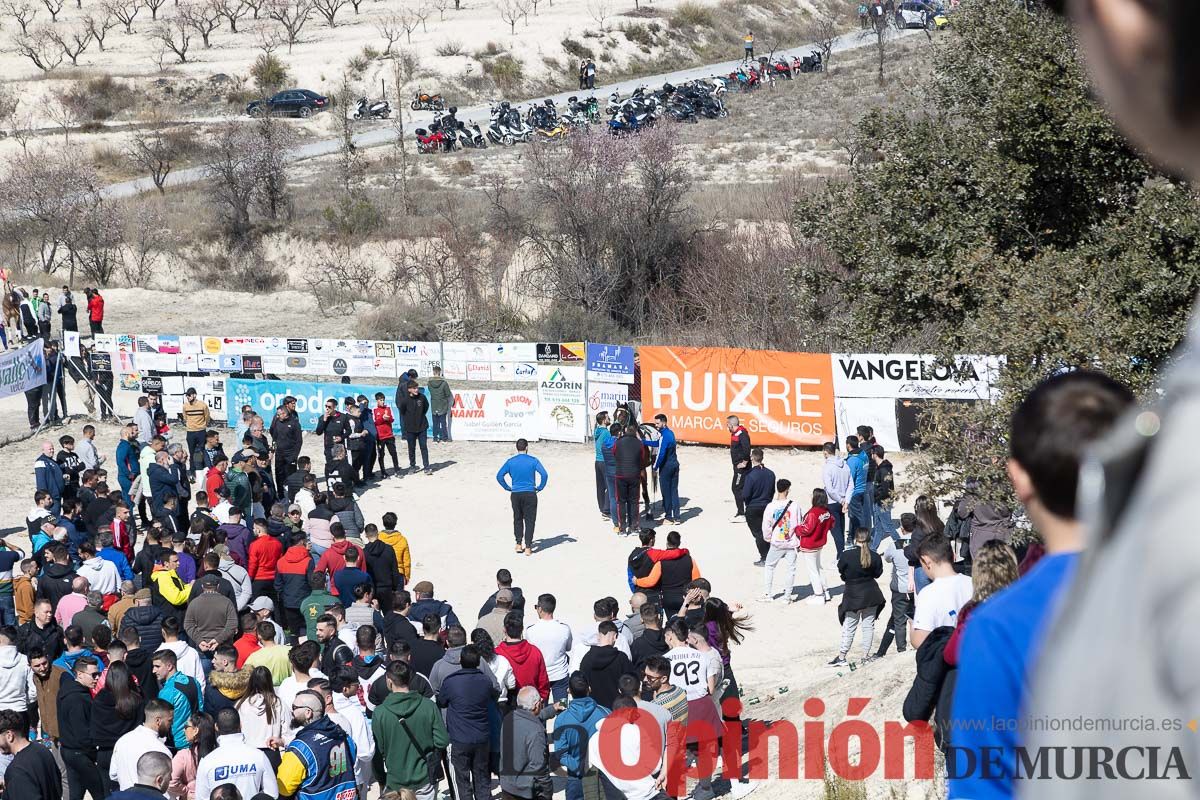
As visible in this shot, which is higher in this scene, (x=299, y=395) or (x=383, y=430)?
(x=299, y=395)

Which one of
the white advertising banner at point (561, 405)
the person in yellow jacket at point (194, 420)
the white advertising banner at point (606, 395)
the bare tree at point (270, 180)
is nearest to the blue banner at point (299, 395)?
the white advertising banner at point (561, 405)

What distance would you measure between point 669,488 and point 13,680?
10520 mm

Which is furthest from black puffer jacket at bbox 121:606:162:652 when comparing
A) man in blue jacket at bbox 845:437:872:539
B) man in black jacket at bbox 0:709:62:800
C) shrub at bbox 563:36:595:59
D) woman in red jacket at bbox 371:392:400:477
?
shrub at bbox 563:36:595:59

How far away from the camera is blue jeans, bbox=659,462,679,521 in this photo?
19.3m

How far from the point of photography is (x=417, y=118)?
62875 mm

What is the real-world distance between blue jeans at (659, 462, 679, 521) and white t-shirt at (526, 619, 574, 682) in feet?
25.8

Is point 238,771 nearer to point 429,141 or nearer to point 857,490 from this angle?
point 857,490

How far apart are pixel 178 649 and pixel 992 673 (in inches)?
396

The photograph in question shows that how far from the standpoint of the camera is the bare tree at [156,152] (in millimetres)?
51281

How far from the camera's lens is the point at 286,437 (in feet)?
66.6

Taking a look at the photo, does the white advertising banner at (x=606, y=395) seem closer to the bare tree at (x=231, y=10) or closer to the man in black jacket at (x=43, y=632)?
the man in black jacket at (x=43, y=632)

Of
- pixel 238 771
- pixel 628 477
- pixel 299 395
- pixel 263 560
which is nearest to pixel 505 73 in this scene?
pixel 299 395

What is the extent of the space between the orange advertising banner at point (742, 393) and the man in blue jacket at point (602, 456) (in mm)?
3951

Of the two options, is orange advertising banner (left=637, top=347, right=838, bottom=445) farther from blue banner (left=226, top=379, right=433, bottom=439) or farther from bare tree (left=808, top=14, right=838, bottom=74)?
bare tree (left=808, top=14, right=838, bottom=74)
